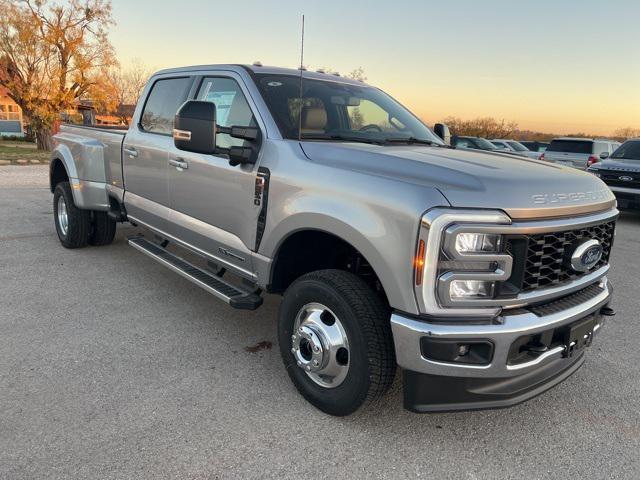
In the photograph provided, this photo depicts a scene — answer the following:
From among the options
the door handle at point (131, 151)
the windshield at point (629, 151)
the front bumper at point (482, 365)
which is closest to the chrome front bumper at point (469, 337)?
the front bumper at point (482, 365)

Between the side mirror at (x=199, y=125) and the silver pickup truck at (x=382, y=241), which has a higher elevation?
the side mirror at (x=199, y=125)

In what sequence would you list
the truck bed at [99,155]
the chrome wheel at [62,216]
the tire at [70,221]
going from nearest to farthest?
the truck bed at [99,155], the tire at [70,221], the chrome wheel at [62,216]

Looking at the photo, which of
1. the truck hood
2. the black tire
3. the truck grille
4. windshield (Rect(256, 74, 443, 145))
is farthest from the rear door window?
the truck grille

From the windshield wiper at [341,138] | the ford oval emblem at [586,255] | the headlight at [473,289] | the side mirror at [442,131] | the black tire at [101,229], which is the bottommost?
the black tire at [101,229]

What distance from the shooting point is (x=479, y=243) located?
2221 millimetres

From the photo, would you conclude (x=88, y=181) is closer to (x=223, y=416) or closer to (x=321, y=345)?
(x=223, y=416)

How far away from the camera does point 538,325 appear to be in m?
2.29

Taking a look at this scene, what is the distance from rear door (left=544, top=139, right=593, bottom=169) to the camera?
49.1 feet

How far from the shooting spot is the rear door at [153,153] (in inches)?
167

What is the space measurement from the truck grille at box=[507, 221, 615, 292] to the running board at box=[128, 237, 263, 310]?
1.65 metres

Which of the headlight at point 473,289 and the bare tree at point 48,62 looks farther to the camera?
the bare tree at point 48,62

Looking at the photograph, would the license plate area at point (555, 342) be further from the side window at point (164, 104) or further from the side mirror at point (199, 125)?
the side window at point (164, 104)

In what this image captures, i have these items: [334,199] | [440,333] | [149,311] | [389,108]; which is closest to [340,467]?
[440,333]

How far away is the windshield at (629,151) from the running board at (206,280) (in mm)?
10488
